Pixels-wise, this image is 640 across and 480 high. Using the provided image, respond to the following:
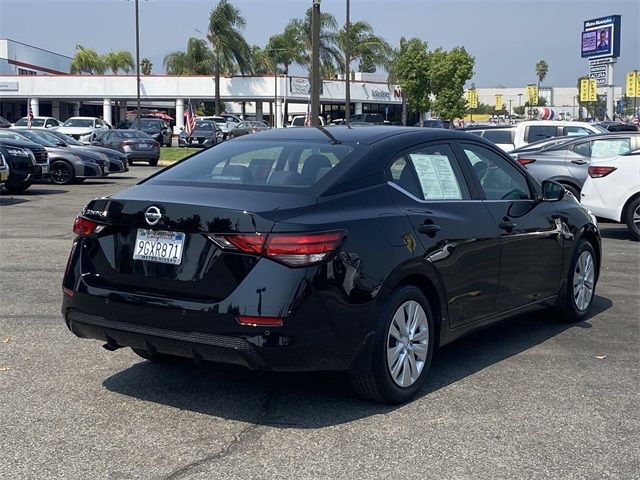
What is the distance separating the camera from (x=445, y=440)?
438 cm

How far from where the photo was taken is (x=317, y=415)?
4.76 m

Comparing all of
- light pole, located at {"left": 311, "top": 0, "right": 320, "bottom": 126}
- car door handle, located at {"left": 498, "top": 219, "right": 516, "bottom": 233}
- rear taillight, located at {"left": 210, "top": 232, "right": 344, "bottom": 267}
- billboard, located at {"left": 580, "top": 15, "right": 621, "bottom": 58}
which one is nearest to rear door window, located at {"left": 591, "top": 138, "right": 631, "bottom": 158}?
light pole, located at {"left": 311, "top": 0, "right": 320, "bottom": 126}

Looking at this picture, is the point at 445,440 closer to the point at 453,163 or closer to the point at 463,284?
the point at 463,284

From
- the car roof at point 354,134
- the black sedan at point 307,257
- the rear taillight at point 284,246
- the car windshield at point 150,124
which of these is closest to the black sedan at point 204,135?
the car windshield at point 150,124

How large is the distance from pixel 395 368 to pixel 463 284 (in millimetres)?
870

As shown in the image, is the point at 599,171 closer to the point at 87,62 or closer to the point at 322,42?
the point at 322,42

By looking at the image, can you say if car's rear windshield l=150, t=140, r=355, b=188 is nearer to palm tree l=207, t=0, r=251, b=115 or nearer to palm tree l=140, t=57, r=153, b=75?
palm tree l=207, t=0, r=251, b=115

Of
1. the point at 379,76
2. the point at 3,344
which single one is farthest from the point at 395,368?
the point at 379,76

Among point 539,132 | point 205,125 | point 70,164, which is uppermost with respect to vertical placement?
point 205,125

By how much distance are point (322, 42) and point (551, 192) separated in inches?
2078

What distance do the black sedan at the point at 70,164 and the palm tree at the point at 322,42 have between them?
37.2 meters

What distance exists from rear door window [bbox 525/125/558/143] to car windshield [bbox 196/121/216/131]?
23.9 meters

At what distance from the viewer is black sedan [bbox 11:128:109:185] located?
21438 mm

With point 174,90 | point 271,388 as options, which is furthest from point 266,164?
point 174,90
